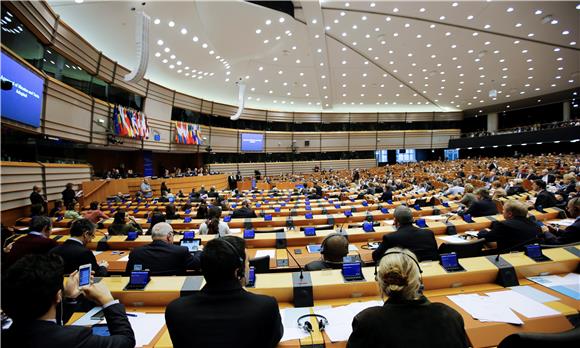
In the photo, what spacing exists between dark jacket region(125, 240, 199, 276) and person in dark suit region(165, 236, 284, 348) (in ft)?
5.36

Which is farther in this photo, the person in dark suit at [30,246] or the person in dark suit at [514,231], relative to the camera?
the person in dark suit at [514,231]

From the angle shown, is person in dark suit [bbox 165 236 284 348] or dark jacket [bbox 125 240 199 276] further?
dark jacket [bbox 125 240 199 276]

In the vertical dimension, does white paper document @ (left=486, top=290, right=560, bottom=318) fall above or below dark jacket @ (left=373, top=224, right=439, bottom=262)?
below

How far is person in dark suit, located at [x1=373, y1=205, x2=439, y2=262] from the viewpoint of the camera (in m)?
3.08

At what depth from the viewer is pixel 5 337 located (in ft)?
3.86

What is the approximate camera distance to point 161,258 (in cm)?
289

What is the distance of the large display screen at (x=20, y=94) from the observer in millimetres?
7027

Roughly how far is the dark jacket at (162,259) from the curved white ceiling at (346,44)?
1042 centimetres

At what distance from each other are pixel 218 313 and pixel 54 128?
1197 centimetres

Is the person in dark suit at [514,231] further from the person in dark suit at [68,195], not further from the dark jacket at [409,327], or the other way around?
the person in dark suit at [68,195]

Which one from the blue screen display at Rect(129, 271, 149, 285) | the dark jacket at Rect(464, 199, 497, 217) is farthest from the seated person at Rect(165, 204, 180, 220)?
the dark jacket at Rect(464, 199, 497, 217)

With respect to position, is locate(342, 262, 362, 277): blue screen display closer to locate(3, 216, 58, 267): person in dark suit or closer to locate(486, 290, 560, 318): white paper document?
locate(486, 290, 560, 318): white paper document

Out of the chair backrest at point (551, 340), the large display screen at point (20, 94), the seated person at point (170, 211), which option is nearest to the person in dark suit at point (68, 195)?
the large display screen at point (20, 94)

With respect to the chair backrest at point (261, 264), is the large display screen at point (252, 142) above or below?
above
